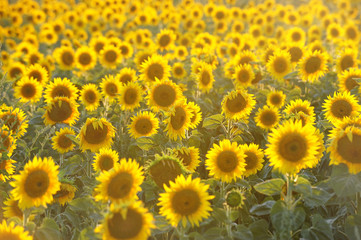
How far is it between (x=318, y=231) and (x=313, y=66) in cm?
325

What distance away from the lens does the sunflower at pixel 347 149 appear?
2812mm

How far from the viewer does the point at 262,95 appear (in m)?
5.77

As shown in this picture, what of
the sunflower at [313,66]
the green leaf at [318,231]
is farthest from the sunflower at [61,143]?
the sunflower at [313,66]

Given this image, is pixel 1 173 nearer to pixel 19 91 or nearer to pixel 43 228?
pixel 43 228

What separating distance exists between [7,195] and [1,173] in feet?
0.77

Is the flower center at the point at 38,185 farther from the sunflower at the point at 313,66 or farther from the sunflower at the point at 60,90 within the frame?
the sunflower at the point at 313,66

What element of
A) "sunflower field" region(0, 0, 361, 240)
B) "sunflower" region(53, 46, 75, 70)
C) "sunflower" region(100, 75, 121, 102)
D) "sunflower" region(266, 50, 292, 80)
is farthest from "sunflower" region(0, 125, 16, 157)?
"sunflower" region(266, 50, 292, 80)

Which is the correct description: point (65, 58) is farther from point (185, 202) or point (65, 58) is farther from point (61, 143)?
point (185, 202)

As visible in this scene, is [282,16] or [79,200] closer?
[79,200]

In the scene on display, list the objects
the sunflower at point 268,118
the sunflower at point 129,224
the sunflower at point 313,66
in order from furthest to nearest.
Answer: the sunflower at point 313,66 < the sunflower at point 268,118 < the sunflower at point 129,224

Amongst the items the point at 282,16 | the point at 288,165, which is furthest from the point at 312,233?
the point at 282,16

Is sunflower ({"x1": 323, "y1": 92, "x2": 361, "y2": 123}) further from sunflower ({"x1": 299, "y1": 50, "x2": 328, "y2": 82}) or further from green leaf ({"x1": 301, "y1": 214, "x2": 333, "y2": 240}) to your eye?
sunflower ({"x1": 299, "y1": 50, "x2": 328, "y2": 82})

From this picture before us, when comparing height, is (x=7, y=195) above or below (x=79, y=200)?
above

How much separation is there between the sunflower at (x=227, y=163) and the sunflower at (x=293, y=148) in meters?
0.40
